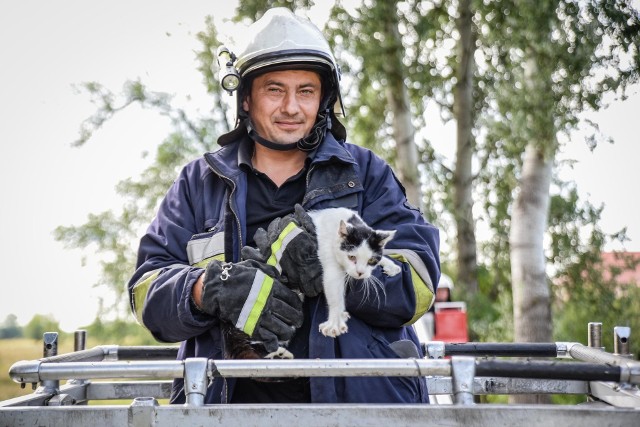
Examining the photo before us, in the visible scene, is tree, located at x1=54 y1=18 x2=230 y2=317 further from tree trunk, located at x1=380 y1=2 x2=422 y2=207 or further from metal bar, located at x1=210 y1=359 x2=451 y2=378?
metal bar, located at x1=210 y1=359 x2=451 y2=378

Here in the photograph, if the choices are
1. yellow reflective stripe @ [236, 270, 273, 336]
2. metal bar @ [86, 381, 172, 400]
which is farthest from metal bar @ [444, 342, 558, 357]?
metal bar @ [86, 381, 172, 400]

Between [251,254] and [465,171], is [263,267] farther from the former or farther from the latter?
[465,171]

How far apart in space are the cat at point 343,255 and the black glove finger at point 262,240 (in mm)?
238

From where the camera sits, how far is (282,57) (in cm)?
361

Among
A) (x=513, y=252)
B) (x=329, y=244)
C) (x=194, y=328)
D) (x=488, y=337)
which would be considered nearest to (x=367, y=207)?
(x=329, y=244)

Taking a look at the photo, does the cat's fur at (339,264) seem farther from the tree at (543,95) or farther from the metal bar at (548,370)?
the tree at (543,95)

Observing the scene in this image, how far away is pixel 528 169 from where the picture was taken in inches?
442

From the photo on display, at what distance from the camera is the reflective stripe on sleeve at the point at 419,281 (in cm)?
320

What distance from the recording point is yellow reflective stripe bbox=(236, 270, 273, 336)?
2.99 metres

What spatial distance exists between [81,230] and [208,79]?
502cm

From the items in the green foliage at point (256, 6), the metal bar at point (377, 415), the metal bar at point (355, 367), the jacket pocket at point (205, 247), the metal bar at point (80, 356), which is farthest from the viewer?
the green foliage at point (256, 6)

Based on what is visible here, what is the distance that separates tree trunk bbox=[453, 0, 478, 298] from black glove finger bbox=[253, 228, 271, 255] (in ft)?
47.9

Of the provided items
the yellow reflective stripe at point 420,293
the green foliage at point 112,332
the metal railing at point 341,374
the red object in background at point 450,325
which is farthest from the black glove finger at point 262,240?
the green foliage at point 112,332

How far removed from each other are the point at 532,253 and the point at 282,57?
8.42 meters
